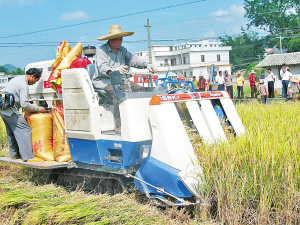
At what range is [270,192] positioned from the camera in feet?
11.9

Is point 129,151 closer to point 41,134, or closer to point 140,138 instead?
point 140,138

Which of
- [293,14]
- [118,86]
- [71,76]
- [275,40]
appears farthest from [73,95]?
[293,14]

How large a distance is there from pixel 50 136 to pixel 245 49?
77.9 metres

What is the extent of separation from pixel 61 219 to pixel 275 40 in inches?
2380

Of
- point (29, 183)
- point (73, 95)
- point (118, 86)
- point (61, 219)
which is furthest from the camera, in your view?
point (29, 183)

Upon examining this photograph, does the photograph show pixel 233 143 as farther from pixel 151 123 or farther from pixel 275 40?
pixel 275 40

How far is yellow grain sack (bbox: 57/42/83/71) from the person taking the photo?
581 centimetres

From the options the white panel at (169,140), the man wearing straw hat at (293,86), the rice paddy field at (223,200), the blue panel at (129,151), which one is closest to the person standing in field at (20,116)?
the rice paddy field at (223,200)

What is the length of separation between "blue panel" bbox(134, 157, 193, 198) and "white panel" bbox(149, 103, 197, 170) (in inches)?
2.9

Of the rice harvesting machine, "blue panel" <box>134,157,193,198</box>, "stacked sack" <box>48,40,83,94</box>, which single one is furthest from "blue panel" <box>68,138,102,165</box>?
"stacked sack" <box>48,40,83,94</box>

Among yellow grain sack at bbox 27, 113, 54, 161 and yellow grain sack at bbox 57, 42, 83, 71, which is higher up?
yellow grain sack at bbox 57, 42, 83, 71

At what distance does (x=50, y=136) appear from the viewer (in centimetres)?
607

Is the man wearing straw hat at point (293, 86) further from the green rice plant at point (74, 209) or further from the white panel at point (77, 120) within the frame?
the green rice plant at point (74, 209)

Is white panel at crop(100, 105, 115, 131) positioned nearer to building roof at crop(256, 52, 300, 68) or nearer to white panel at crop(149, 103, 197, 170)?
white panel at crop(149, 103, 197, 170)
